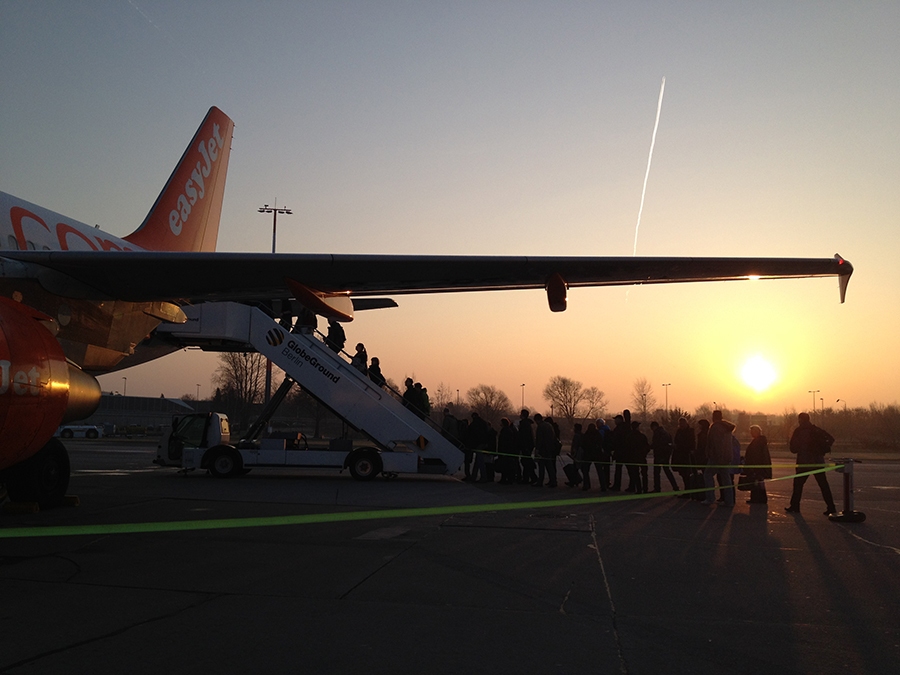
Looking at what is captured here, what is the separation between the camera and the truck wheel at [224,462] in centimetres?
1511

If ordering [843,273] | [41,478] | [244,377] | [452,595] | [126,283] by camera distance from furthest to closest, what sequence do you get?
[244,377] < [41,478] < [126,283] < [843,273] < [452,595]

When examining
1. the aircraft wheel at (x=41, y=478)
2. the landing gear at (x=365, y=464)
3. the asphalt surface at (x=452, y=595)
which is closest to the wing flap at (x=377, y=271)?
the aircraft wheel at (x=41, y=478)

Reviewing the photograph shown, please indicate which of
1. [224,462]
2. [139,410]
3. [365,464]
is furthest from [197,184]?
[139,410]

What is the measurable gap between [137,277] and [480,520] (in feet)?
18.9

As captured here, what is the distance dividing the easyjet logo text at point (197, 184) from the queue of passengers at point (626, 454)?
7913 mm

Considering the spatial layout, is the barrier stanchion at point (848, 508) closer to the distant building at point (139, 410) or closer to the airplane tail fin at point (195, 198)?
the airplane tail fin at point (195, 198)

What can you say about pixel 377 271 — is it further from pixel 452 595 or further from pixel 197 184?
pixel 197 184

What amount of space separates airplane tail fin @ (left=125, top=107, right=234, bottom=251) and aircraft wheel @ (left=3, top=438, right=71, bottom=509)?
4.88 m

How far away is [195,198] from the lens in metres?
14.8

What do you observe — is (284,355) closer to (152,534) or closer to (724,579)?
(152,534)

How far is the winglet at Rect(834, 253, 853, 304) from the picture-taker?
7.69m

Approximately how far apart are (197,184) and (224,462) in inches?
253

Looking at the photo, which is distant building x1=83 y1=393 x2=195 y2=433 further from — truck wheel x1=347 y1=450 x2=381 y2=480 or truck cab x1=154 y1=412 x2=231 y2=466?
truck wheel x1=347 y1=450 x2=381 y2=480

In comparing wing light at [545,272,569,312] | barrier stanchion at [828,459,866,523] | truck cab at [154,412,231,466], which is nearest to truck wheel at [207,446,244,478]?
truck cab at [154,412,231,466]
